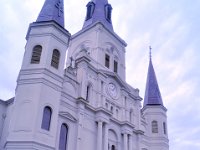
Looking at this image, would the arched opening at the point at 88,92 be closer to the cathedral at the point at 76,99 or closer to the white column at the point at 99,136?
the cathedral at the point at 76,99

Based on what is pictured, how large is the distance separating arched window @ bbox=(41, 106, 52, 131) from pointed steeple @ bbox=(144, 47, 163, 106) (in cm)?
1805

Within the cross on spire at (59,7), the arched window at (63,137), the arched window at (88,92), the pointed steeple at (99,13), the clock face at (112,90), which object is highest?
the pointed steeple at (99,13)

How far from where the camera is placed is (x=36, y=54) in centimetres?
2239

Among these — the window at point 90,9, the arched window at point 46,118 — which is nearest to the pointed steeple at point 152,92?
the window at point 90,9

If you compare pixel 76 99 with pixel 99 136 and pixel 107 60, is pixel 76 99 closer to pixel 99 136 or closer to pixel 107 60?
pixel 99 136

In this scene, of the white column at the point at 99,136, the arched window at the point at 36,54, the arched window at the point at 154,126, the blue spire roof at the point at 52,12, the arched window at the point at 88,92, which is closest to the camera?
the arched window at the point at 36,54

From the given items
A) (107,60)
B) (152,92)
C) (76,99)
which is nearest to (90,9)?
(107,60)

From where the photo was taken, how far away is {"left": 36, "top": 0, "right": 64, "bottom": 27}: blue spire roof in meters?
24.7

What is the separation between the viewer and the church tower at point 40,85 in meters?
18.9

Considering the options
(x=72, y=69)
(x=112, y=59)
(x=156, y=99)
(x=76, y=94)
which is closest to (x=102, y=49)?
(x=112, y=59)

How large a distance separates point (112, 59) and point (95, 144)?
11387mm

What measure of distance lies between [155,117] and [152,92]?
3893mm

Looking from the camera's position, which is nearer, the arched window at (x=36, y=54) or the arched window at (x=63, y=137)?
the arched window at (x=63, y=137)

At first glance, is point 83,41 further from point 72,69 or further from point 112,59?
point 72,69
